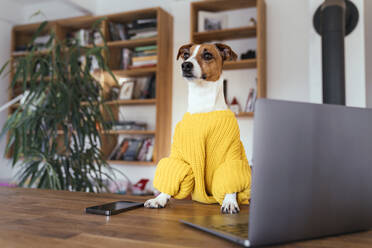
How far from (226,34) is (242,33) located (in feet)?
0.52

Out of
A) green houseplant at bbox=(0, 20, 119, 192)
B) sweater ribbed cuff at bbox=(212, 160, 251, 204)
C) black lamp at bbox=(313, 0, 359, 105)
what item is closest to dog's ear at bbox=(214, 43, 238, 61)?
sweater ribbed cuff at bbox=(212, 160, 251, 204)

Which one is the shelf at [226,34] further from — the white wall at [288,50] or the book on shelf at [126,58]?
the book on shelf at [126,58]

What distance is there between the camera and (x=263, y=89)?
3.05 m

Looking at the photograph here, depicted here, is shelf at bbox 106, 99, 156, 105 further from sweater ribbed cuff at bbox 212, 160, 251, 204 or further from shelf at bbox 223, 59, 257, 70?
sweater ribbed cuff at bbox 212, 160, 251, 204

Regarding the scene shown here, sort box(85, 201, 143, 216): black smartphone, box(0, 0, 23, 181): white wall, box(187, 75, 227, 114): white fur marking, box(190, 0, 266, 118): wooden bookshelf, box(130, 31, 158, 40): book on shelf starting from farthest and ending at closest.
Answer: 1. box(0, 0, 23, 181): white wall
2. box(130, 31, 158, 40): book on shelf
3. box(190, 0, 266, 118): wooden bookshelf
4. box(187, 75, 227, 114): white fur marking
5. box(85, 201, 143, 216): black smartphone

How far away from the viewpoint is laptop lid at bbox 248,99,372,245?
458mm

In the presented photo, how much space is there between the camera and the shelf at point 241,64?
303cm

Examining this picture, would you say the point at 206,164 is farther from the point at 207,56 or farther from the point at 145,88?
the point at 145,88

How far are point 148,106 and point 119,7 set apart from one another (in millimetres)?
1320

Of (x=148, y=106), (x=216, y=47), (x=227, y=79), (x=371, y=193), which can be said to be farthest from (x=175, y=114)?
(x=371, y=193)

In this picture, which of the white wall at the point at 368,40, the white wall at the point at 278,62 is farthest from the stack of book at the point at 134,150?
the white wall at the point at 368,40

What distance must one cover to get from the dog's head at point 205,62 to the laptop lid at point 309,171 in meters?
0.56

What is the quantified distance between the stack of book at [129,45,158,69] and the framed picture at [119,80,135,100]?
225 millimetres

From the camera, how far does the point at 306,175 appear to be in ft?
1.62
